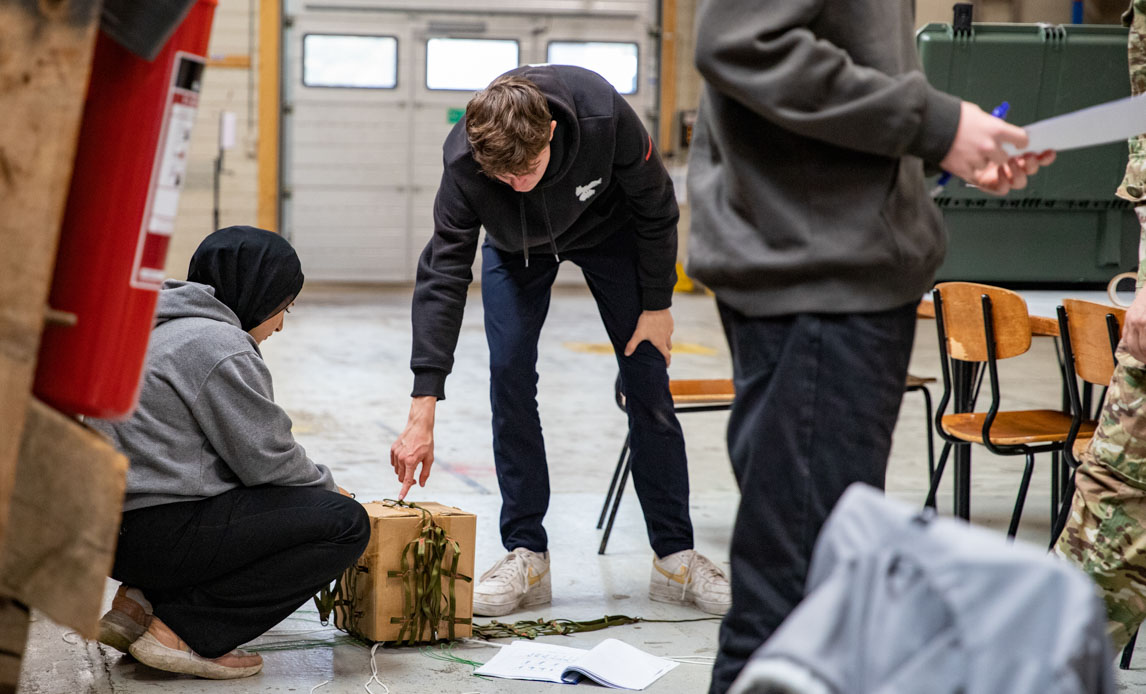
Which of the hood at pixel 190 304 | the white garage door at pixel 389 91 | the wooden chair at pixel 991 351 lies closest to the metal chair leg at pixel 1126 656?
the wooden chair at pixel 991 351

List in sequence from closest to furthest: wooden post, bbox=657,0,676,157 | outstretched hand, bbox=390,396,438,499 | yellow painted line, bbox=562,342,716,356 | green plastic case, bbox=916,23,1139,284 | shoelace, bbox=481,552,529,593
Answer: outstretched hand, bbox=390,396,438,499 < shoelace, bbox=481,552,529,593 < green plastic case, bbox=916,23,1139,284 < yellow painted line, bbox=562,342,716,356 < wooden post, bbox=657,0,676,157

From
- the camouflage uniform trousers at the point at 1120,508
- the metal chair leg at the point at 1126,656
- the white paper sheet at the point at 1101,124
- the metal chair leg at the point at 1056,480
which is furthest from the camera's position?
the metal chair leg at the point at 1056,480

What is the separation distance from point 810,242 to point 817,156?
11cm

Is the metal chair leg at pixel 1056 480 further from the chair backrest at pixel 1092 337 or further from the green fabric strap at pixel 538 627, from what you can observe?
the green fabric strap at pixel 538 627

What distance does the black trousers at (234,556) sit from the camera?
7.50 ft

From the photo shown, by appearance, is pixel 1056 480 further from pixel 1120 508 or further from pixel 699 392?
pixel 1120 508

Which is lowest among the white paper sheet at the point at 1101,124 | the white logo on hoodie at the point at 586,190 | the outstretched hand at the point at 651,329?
the outstretched hand at the point at 651,329

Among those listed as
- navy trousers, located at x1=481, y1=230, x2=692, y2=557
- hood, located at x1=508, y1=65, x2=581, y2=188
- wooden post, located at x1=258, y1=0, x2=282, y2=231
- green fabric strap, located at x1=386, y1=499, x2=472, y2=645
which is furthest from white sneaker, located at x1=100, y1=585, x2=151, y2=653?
wooden post, located at x1=258, y1=0, x2=282, y2=231

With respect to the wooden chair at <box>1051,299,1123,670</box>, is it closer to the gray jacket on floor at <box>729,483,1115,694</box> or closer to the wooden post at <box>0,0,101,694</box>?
the gray jacket on floor at <box>729,483,1115,694</box>

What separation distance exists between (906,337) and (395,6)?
10.8 meters

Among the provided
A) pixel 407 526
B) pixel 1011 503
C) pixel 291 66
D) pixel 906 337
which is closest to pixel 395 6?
pixel 291 66

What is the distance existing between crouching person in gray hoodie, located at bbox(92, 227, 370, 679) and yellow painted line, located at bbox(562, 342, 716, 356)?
5608 millimetres

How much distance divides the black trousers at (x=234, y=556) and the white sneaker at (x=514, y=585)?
1.68 ft

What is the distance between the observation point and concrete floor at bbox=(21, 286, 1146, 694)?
7.99 ft
